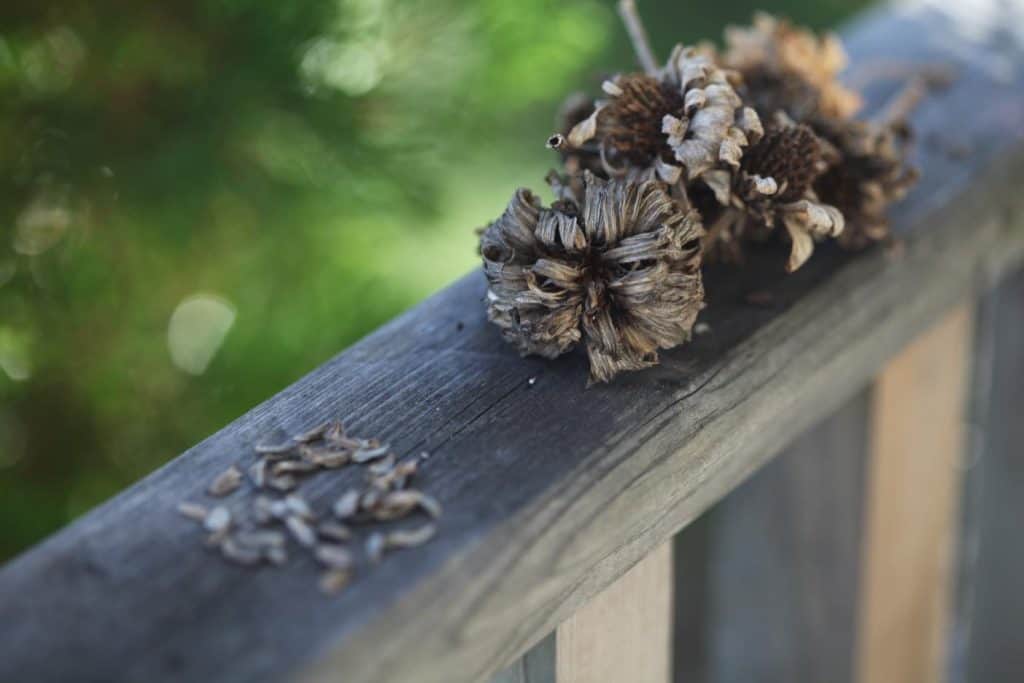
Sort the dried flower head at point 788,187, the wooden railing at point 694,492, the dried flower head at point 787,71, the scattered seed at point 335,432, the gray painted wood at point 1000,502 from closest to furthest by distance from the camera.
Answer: the wooden railing at point 694,492, the scattered seed at point 335,432, the dried flower head at point 788,187, the dried flower head at point 787,71, the gray painted wood at point 1000,502

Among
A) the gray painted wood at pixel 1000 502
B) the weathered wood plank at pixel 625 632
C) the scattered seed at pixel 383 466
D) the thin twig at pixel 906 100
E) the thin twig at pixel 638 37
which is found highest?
the thin twig at pixel 638 37

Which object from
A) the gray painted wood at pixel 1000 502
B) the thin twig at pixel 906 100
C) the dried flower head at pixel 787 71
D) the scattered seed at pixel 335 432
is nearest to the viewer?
the scattered seed at pixel 335 432

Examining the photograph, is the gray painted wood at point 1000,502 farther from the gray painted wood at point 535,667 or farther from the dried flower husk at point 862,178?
the gray painted wood at point 535,667

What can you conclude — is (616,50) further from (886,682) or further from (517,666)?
(517,666)

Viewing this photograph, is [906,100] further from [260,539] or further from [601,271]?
[260,539]

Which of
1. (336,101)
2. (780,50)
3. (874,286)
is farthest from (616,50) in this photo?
(874,286)

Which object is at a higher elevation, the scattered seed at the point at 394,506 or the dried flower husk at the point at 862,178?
the dried flower husk at the point at 862,178

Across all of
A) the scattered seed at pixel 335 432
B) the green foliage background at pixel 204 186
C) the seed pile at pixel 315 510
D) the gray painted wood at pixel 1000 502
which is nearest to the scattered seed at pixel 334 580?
the seed pile at pixel 315 510
